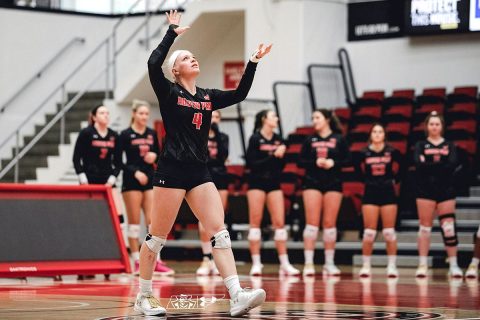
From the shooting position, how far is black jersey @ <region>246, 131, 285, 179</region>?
548 inches

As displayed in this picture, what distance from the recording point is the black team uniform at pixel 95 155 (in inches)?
522

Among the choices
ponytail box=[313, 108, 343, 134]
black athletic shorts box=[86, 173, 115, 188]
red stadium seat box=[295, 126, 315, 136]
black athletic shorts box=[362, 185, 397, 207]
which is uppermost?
ponytail box=[313, 108, 343, 134]

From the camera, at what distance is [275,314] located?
7.76 metres

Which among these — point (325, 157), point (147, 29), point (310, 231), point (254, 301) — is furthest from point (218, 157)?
point (147, 29)

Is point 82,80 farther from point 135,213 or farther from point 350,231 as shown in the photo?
point 135,213

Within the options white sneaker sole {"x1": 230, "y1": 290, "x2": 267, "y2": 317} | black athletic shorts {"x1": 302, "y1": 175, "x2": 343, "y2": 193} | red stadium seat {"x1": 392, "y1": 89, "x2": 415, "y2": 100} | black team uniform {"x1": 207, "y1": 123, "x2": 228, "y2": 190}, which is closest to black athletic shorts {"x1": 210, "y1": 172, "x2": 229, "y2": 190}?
black team uniform {"x1": 207, "y1": 123, "x2": 228, "y2": 190}

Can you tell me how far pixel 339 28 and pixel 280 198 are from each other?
7.83 m

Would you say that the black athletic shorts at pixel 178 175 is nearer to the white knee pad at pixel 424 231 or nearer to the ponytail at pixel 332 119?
the ponytail at pixel 332 119

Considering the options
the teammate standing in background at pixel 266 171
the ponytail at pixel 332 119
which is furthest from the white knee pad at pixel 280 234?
the ponytail at pixel 332 119

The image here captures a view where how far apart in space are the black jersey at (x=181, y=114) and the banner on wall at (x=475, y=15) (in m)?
10.5

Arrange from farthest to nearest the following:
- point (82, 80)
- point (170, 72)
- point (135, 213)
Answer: point (82, 80)
point (135, 213)
point (170, 72)

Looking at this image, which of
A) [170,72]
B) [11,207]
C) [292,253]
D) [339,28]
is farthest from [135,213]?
[339,28]

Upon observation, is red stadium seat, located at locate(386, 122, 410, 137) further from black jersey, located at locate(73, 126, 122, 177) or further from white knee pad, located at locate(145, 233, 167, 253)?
white knee pad, located at locate(145, 233, 167, 253)

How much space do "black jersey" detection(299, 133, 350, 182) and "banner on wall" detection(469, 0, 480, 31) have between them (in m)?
4.88
